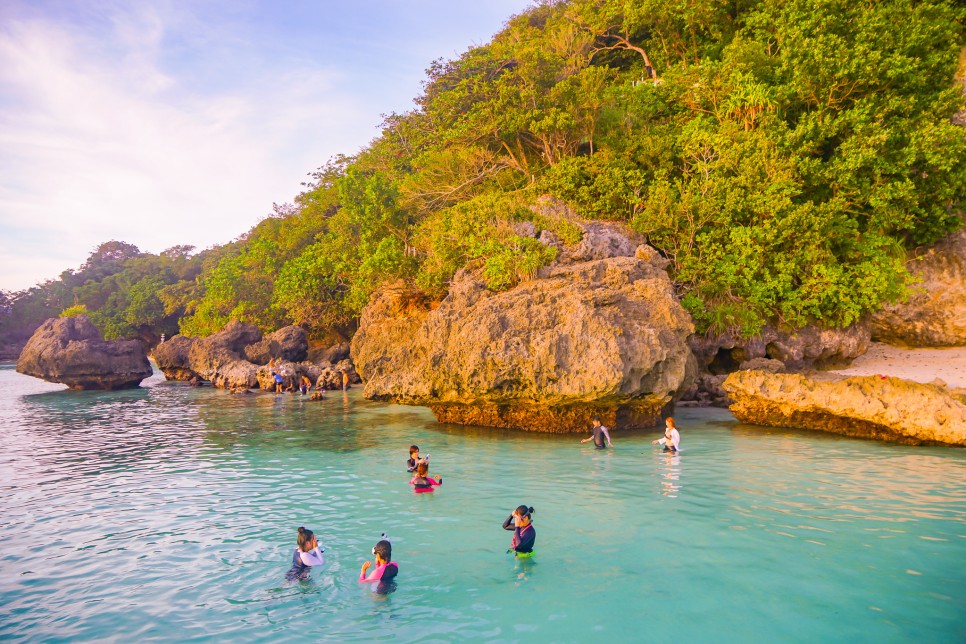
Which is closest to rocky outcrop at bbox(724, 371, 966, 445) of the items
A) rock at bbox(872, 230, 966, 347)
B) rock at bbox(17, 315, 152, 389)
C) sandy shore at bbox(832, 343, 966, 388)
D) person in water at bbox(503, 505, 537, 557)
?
sandy shore at bbox(832, 343, 966, 388)

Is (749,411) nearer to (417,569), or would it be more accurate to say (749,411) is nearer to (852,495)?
(852,495)

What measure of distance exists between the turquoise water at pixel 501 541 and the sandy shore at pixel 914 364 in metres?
7.32

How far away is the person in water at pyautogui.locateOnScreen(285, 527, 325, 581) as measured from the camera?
7270 millimetres

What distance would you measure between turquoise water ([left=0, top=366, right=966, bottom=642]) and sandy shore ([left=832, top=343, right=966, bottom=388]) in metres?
7.32

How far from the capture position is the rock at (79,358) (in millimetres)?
33375

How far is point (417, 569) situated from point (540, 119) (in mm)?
21148

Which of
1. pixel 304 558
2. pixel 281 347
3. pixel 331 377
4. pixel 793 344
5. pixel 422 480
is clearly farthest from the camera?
pixel 281 347

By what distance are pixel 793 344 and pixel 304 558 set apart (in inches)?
791

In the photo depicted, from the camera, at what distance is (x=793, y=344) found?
21312mm

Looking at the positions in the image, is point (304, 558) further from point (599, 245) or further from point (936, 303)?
point (936, 303)

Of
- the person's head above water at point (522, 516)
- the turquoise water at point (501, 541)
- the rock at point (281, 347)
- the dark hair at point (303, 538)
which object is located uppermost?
the rock at point (281, 347)

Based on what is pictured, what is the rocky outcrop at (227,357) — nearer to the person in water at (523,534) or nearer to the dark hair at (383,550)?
the dark hair at (383,550)

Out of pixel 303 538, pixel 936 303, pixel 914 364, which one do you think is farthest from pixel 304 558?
pixel 936 303

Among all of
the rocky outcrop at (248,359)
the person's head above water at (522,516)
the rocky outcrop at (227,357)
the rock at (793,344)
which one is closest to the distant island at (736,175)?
the rock at (793,344)
